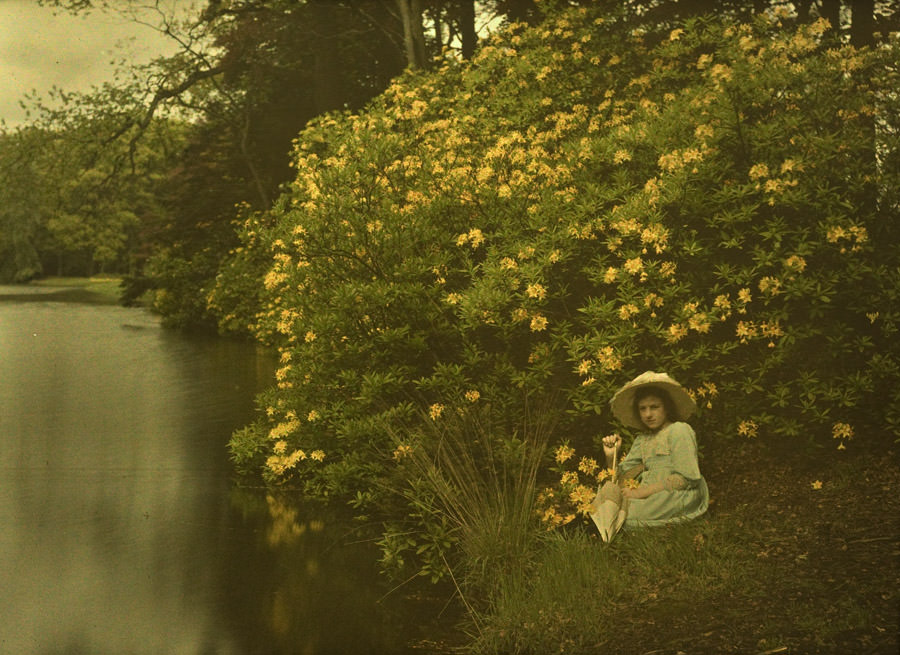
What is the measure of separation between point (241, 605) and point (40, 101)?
1939cm

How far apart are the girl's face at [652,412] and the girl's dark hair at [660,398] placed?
7 cm

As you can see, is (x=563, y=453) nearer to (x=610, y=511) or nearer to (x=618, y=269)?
(x=610, y=511)

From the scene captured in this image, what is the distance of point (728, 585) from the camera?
581 cm

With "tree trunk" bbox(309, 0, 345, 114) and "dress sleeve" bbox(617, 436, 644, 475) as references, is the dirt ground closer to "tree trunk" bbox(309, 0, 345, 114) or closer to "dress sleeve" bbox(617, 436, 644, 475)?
"dress sleeve" bbox(617, 436, 644, 475)

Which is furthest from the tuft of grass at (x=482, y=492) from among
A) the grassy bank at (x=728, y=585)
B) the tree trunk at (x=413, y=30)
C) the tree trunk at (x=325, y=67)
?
the tree trunk at (x=325, y=67)

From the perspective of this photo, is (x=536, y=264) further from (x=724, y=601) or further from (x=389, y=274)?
(x=724, y=601)

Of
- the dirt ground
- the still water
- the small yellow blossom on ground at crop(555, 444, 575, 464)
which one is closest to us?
the dirt ground

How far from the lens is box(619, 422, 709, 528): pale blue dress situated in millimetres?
6508

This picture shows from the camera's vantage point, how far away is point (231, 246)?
103 ft

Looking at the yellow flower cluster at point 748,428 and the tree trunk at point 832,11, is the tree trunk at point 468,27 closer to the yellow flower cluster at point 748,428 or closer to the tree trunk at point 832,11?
the tree trunk at point 832,11

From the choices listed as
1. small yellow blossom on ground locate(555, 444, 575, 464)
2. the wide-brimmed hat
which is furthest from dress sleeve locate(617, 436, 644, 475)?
small yellow blossom on ground locate(555, 444, 575, 464)

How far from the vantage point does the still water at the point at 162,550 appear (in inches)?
250

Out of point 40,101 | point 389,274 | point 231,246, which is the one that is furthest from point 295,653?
point 231,246

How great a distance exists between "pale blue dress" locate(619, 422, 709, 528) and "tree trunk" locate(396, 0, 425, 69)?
38.0 ft
